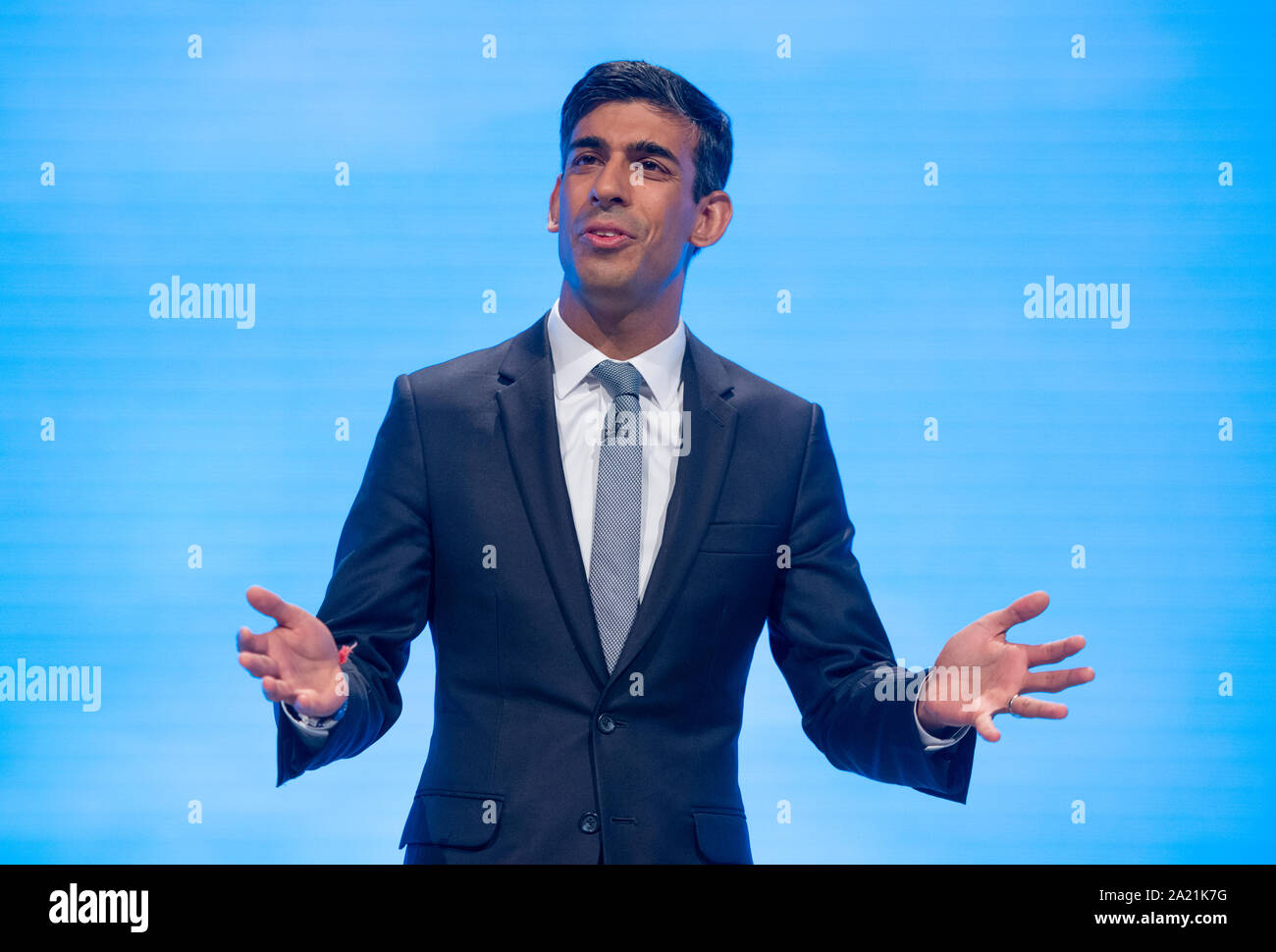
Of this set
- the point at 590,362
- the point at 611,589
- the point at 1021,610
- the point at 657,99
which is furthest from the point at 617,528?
the point at 657,99

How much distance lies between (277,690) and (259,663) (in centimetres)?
5

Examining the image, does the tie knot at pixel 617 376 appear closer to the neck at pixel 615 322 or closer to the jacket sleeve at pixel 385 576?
the neck at pixel 615 322

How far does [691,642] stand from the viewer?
7.32ft

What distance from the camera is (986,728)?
2008mm

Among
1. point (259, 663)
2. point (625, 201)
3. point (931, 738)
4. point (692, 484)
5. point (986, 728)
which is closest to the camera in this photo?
point (259, 663)

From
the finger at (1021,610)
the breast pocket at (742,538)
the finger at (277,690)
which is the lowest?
the finger at (277,690)

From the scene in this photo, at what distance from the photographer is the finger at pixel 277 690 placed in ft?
6.24

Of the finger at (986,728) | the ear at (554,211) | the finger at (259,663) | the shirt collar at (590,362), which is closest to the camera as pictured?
the finger at (259,663)

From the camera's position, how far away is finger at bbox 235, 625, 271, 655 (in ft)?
6.18

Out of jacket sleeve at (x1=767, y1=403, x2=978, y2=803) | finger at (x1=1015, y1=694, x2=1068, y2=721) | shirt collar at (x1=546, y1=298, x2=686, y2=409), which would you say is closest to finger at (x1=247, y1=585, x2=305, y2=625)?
shirt collar at (x1=546, y1=298, x2=686, y2=409)

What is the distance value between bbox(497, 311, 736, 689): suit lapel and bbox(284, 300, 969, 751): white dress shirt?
28 mm

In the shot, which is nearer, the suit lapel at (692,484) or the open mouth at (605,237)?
the suit lapel at (692,484)

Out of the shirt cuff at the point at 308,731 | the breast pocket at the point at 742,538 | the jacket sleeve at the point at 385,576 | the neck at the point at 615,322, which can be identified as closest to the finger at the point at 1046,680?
the breast pocket at the point at 742,538

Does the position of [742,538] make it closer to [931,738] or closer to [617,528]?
[617,528]
